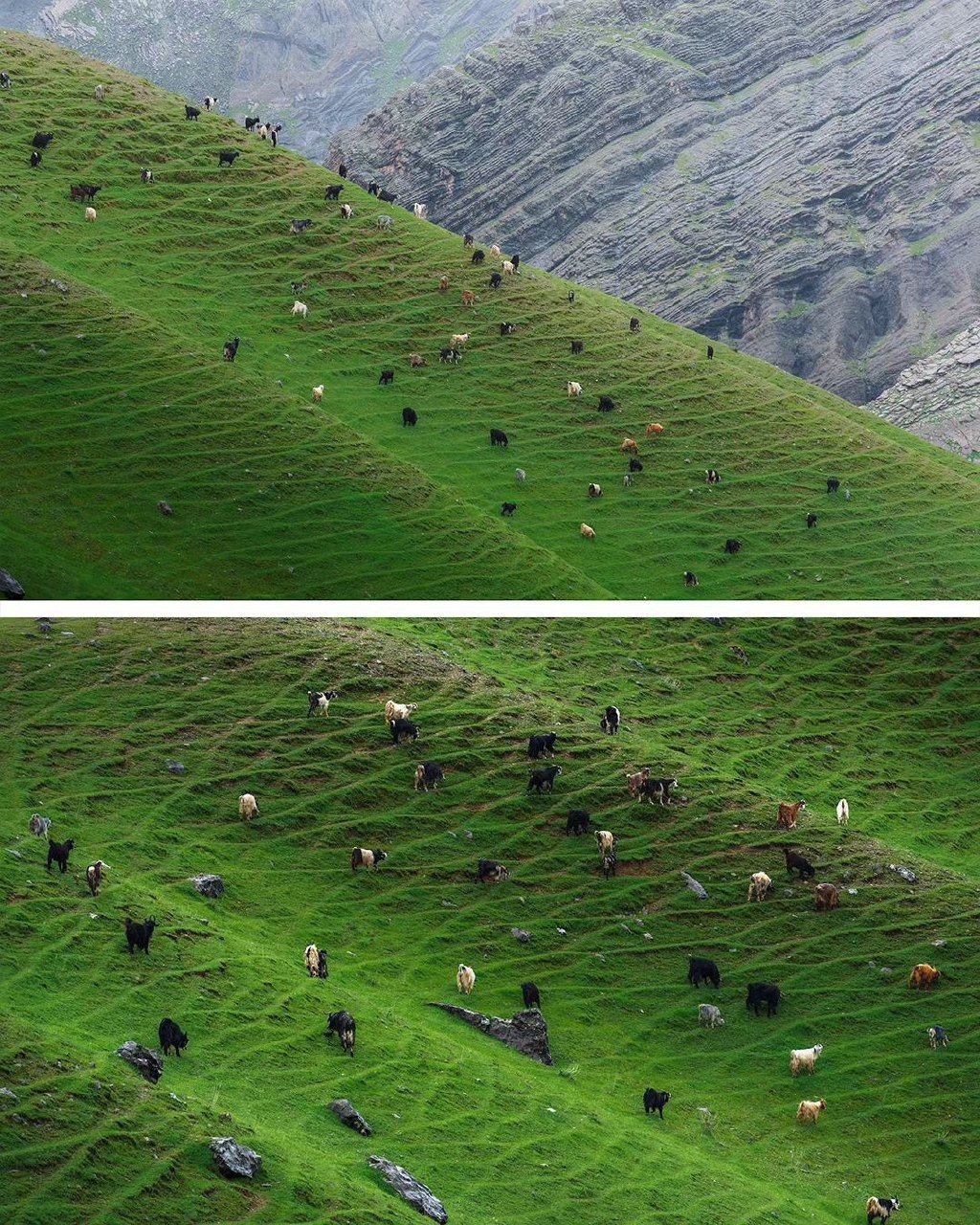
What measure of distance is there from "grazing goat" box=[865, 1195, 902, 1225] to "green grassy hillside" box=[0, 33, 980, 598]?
40.3 meters

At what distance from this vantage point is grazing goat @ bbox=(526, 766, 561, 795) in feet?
180

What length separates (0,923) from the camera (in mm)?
40594

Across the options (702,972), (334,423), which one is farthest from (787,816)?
(334,423)

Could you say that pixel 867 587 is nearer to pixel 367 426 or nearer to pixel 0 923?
pixel 367 426

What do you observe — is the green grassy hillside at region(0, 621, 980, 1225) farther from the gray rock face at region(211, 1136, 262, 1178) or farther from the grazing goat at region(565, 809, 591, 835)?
the grazing goat at region(565, 809, 591, 835)

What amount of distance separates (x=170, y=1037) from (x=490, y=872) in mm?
15120

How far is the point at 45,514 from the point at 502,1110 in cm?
4213

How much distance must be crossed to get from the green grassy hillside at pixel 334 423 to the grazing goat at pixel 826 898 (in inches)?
1141

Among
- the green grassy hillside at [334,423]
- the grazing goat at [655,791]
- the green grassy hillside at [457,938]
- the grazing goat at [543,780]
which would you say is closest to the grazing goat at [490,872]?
the green grassy hillside at [457,938]

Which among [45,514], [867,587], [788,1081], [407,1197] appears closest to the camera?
[407,1197]

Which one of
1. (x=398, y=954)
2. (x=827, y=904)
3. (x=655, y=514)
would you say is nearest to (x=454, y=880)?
(x=398, y=954)

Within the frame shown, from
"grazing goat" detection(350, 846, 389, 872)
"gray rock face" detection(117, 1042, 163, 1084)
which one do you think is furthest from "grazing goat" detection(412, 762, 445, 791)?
"gray rock face" detection(117, 1042, 163, 1084)

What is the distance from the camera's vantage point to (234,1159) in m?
32.5

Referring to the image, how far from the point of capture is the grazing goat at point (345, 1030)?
4041 centimetres
